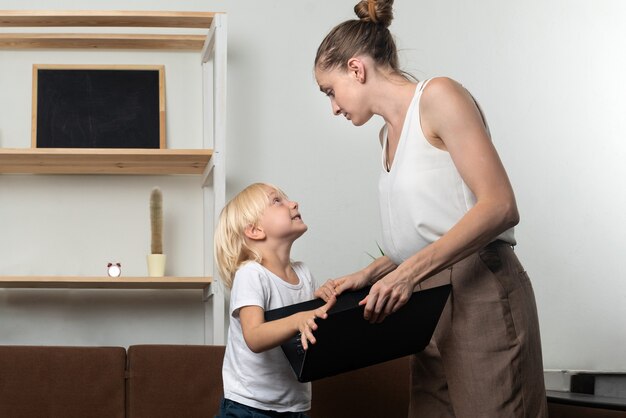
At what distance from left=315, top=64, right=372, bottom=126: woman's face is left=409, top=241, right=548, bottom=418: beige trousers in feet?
1.14

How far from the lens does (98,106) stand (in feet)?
10.0

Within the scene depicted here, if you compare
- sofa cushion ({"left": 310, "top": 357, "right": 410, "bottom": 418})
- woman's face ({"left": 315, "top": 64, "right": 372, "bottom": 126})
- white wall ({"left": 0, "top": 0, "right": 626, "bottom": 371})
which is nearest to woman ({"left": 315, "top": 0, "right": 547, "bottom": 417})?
woman's face ({"left": 315, "top": 64, "right": 372, "bottom": 126})

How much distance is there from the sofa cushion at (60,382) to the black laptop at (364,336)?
1112mm

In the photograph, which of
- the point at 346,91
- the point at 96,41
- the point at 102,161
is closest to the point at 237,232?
the point at 346,91

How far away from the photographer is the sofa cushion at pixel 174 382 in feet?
8.20

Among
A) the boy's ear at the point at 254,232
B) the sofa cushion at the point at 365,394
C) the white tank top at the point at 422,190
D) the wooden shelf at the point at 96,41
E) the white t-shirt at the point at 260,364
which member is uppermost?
the wooden shelf at the point at 96,41

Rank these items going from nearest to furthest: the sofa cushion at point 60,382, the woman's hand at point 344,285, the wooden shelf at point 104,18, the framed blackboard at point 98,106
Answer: the woman's hand at point 344,285 → the sofa cushion at point 60,382 → the wooden shelf at point 104,18 → the framed blackboard at point 98,106

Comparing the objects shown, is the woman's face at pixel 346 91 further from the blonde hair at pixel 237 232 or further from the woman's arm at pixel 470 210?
the blonde hair at pixel 237 232

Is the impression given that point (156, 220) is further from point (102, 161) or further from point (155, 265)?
point (102, 161)

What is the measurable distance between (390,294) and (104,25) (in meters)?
2.00

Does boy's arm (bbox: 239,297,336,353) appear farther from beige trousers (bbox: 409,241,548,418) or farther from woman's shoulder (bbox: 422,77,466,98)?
woman's shoulder (bbox: 422,77,466,98)

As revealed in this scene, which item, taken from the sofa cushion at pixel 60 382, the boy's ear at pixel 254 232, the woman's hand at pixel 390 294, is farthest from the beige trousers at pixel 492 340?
the sofa cushion at pixel 60 382

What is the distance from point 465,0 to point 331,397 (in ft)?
5.40

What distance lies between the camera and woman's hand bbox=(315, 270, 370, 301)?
1.70m
